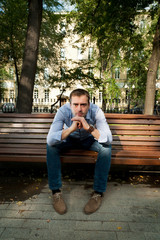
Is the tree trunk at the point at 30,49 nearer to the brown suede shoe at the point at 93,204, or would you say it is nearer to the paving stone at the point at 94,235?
the brown suede shoe at the point at 93,204

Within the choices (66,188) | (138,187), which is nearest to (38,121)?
(66,188)

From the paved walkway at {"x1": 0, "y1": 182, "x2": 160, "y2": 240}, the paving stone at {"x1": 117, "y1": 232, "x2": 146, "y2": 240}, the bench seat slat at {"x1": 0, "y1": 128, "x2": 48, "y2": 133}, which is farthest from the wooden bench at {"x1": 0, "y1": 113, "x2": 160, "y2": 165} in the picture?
the paving stone at {"x1": 117, "y1": 232, "x2": 146, "y2": 240}

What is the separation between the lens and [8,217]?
203 cm

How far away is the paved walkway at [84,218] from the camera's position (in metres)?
1.77

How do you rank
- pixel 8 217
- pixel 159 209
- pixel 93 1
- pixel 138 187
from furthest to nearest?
pixel 93 1
pixel 138 187
pixel 159 209
pixel 8 217

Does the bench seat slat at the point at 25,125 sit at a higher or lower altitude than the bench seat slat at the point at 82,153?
higher

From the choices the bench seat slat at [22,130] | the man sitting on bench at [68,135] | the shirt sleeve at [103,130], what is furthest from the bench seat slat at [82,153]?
the bench seat slat at [22,130]

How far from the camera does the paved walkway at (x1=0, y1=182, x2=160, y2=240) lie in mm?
1766

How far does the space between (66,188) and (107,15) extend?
7024 millimetres

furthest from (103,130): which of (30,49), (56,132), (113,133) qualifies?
(30,49)

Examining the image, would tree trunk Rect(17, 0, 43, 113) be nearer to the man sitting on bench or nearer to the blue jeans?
the man sitting on bench

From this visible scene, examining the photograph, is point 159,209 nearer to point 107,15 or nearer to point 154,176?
point 154,176

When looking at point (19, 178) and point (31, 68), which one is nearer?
point (19, 178)

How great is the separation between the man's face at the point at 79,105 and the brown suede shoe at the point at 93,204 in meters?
1.05
